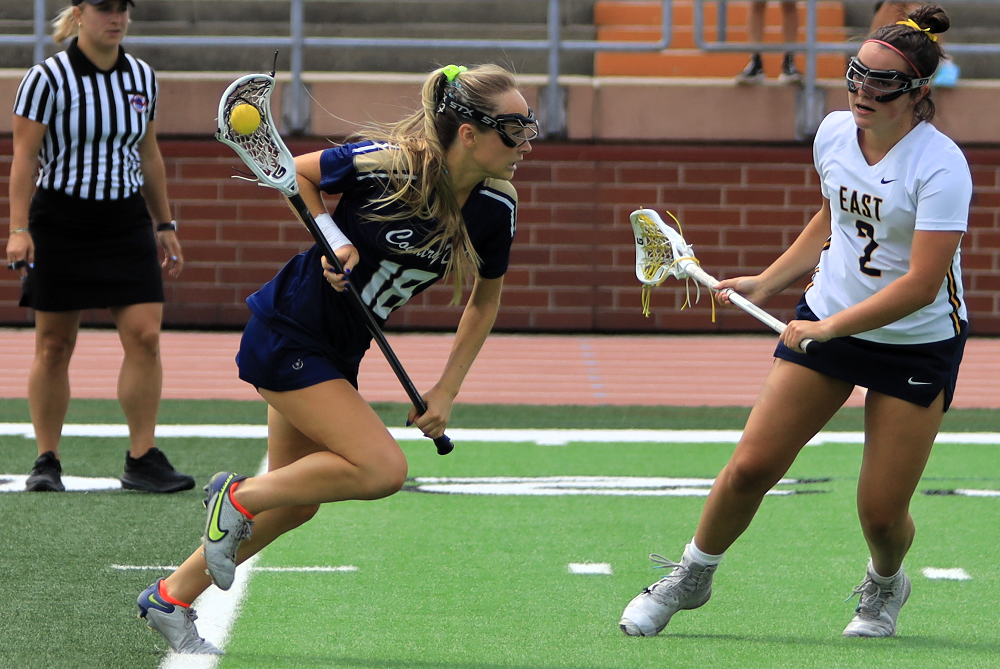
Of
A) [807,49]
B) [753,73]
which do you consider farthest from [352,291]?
[753,73]

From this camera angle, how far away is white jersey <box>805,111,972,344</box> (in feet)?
11.0

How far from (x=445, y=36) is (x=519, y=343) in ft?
12.5

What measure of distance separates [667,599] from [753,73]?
312 inches

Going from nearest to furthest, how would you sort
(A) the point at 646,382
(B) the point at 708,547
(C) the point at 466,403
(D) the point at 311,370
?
(D) the point at 311,370 < (B) the point at 708,547 < (C) the point at 466,403 < (A) the point at 646,382

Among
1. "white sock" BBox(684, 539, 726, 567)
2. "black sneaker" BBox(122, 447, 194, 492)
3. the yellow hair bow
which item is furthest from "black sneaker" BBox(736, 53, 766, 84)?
"white sock" BBox(684, 539, 726, 567)

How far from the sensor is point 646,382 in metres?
8.98

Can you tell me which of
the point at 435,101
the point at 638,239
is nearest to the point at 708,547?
the point at 638,239

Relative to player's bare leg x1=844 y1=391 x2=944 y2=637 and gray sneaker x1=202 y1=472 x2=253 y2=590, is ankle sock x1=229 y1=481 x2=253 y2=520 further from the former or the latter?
player's bare leg x1=844 y1=391 x2=944 y2=637

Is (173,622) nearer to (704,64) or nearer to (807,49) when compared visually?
(807,49)

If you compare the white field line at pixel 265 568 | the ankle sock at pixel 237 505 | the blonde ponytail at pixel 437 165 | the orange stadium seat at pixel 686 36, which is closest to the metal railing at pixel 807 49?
the orange stadium seat at pixel 686 36

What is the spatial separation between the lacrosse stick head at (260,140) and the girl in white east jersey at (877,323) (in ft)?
4.72

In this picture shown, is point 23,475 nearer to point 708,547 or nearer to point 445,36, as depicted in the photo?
point 708,547

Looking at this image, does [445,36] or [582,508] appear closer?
[582,508]

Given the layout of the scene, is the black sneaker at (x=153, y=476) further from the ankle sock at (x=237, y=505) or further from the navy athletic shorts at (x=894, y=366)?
the navy athletic shorts at (x=894, y=366)
